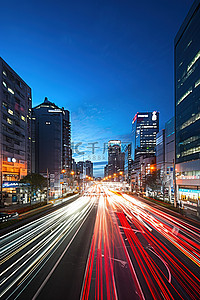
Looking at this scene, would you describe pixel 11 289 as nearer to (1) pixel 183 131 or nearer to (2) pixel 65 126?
(1) pixel 183 131

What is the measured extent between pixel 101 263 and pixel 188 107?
51.2m

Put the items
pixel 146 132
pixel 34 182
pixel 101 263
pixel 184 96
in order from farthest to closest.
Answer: pixel 146 132 → pixel 184 96 → pixel 34 182 → pixel 101 263

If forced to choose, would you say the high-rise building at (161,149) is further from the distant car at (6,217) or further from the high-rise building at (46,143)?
the distant car at (6,217)

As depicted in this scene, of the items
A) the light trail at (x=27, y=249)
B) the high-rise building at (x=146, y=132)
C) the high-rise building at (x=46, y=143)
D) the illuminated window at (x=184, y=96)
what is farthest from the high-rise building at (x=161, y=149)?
the light trail at (x=27, y=249)

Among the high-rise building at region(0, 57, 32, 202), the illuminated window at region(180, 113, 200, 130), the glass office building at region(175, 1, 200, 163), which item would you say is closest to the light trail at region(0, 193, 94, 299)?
the high-rise building at region(0, 57, 32, 202)

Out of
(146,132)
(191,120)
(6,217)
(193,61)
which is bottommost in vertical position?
(6,217)

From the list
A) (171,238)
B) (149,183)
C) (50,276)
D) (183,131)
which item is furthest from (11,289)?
(183,131)

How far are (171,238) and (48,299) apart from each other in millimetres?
11834

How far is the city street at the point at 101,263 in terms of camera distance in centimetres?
783

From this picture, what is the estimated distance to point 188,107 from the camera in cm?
4838

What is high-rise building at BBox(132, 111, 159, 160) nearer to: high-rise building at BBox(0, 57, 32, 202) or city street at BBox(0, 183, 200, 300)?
high-rise building at BBox(0, 57, 32, 202)

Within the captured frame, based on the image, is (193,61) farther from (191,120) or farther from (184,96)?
(191,120)

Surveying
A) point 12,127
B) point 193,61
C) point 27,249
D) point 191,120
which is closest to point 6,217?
point 27,249

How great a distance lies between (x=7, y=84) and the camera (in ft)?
165
